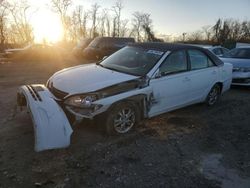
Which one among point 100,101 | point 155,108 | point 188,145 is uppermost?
point 100,101

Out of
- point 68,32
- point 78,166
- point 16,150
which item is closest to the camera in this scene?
point 78,166

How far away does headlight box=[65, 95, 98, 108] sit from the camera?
4438mm

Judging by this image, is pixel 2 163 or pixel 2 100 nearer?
pixel 2 163

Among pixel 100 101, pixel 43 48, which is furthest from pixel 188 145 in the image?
pixel 43 48

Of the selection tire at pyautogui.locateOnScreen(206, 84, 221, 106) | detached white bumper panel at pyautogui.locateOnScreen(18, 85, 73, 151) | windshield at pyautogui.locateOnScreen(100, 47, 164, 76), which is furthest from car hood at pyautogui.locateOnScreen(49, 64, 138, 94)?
tire at pyautogui.locateOnScreen(206, 84, 221, 106)

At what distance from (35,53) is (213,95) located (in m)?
14.7

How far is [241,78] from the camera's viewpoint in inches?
364

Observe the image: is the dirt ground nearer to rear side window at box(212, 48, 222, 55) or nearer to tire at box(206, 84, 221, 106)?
tire at box(206, 84, 221, 106)

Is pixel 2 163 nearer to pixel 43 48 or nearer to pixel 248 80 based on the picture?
pixel 248 80

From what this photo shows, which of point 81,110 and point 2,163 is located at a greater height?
point 81,110

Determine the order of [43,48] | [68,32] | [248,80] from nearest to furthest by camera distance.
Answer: [248,80]
[43,48]
[68,32]

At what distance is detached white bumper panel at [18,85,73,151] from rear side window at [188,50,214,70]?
318cm

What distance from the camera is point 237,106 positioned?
23.9 ft

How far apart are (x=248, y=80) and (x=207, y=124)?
14.0ft
